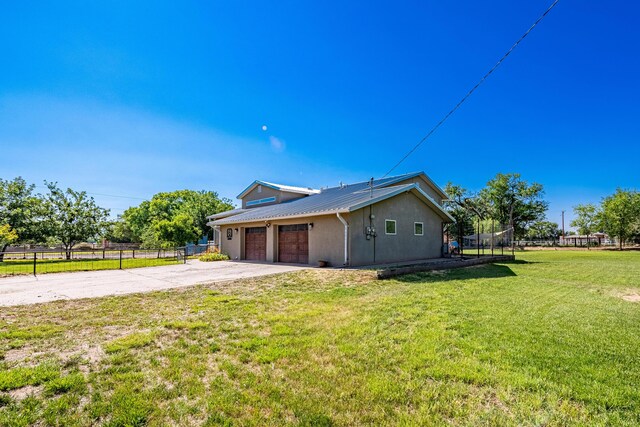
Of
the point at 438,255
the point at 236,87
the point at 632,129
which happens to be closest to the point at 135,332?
the point at 236,87

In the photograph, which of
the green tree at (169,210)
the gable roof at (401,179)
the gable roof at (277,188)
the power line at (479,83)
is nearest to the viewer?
the power line at (479,83)

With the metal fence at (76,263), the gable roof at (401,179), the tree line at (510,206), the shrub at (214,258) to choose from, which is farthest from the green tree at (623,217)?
the metal fence at (76,263)

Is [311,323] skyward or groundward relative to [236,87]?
groundward

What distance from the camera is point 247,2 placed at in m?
9.80

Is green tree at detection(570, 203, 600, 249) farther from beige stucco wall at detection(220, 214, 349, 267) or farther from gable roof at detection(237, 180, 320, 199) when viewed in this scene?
beige stucco wall at detection(220, 214, 349, 267)

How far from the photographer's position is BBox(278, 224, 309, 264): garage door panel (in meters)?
15.0

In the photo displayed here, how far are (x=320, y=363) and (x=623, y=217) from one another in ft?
163

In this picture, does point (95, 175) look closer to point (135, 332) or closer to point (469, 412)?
point (135, 332)

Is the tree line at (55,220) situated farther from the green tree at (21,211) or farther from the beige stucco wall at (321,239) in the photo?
the beige stucco wall at (321,239)

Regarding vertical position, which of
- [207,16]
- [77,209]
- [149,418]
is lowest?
[149,418]

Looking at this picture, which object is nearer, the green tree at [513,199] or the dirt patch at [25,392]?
the dirt patch at [25,392]

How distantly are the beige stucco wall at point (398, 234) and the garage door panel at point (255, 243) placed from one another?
251 inches

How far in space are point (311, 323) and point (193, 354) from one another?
1851mm

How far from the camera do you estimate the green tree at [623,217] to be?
120 ft
